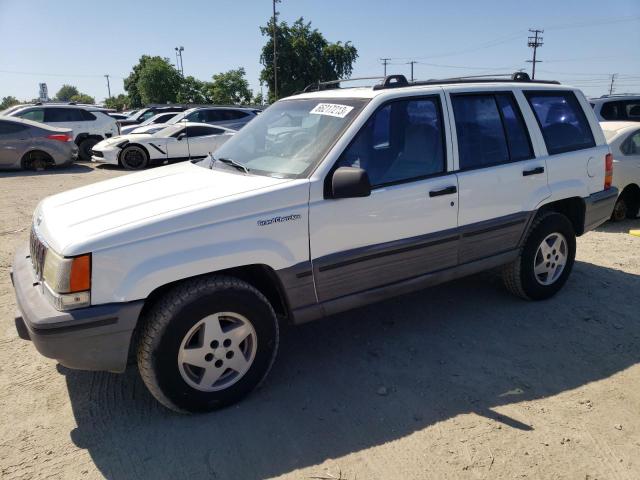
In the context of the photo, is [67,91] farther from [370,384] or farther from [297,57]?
[370,384]

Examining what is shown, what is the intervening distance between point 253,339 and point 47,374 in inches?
60.6

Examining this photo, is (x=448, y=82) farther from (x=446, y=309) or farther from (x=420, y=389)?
(x=420, y=389)

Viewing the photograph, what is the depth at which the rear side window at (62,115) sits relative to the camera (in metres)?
15.3

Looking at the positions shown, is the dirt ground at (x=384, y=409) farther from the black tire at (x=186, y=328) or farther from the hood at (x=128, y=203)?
the hood at (x=128, y=203)

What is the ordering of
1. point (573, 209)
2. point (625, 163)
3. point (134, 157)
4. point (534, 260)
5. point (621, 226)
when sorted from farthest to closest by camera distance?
point (134, 157) < point (621, 226) < point (625, 163) < point (573, 209) < point (534, 260)

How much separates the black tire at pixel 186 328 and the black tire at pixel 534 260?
94.9 inches

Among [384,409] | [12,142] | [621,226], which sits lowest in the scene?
[384,409]

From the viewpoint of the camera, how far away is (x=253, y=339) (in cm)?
305

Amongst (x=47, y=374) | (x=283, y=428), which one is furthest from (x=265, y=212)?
(x=47, y=374)

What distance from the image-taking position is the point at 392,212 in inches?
133

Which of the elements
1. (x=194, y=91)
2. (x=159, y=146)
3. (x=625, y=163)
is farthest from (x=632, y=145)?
(x=194, y=91)

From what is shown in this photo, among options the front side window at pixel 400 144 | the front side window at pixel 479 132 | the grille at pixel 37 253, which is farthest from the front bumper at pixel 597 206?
the grille at pixel 37 253

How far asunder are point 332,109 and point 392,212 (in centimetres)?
85

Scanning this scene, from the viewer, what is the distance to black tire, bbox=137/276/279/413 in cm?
273
